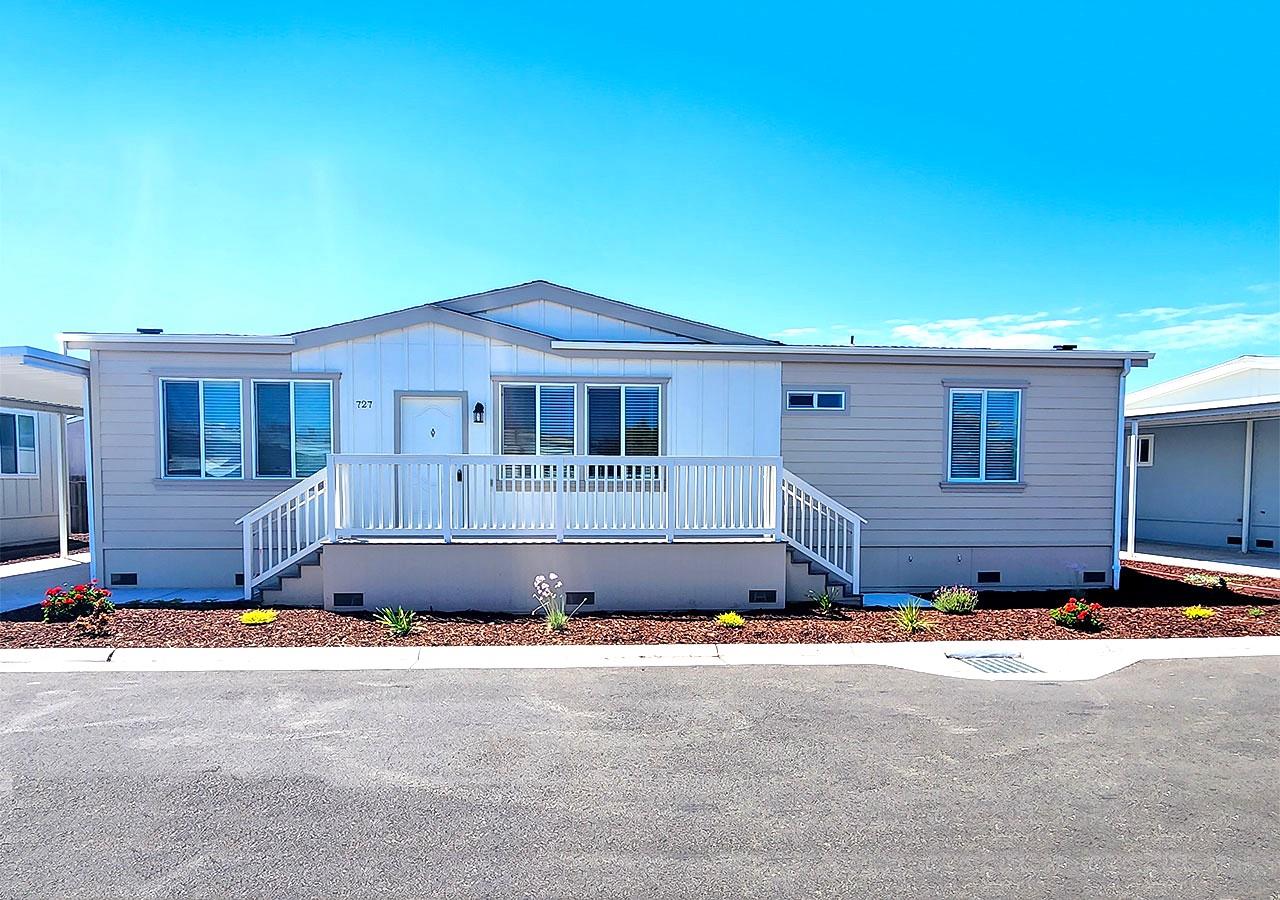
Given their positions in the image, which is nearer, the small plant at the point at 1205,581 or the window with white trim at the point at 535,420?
the window with white trim at the point at 535,420

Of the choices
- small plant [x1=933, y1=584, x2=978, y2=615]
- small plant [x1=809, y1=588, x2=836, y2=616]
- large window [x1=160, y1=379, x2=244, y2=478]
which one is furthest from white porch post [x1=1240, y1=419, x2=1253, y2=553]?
large window [x1=160, y1=379, x2=244, y2=478]

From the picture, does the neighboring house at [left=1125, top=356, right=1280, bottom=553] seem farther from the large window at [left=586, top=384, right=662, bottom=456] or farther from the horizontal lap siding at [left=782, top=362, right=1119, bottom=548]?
the large window at [left=586, top=384, right=662, bottom=456]

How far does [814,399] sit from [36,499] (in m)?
17.0

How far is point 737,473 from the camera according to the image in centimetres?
908

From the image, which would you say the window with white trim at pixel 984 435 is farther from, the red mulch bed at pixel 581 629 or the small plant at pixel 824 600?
the small plant at pixel 824 600

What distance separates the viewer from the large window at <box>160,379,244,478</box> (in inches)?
388

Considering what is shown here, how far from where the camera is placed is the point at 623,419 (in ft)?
33.1

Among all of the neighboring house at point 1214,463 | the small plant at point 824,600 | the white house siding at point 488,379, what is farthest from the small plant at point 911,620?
the neighboring house at point 1214,463

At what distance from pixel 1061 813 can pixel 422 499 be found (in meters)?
7.63

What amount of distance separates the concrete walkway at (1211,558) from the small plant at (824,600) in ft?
28.0

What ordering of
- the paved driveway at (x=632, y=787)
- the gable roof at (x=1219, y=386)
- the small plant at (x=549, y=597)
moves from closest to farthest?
the paved driveway at (x=632, y=787) → the small plant at (x=549, y=597) → the gable roof at (x=1219, y=386)

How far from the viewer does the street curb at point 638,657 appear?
642 cm

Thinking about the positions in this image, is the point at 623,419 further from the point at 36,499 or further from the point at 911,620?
the point at 36,499

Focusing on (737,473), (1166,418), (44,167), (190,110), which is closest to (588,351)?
(737,473)
